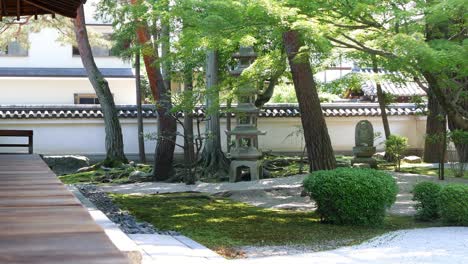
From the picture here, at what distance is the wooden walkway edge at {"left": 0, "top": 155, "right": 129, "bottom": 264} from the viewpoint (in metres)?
1.78

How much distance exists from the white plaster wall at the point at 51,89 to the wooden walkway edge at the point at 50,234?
2605cm

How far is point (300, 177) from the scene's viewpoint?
15.5 metres

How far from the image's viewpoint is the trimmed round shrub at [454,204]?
28.4 ft

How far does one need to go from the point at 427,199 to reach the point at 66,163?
12903 mm

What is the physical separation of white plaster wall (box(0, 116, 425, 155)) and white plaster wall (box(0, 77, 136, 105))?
311 inches

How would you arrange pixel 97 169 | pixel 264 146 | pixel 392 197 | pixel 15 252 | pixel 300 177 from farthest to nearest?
pixel 264 146, pixel 97 169, pixel 300 177, pixel 392 197, pixel 15 252

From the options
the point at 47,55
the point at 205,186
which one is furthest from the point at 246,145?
the point at 47,55

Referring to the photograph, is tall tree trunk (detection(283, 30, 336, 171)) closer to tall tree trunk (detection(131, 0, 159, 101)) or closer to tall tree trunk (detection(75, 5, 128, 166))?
tall tree trunk (detection(131, 0, 159, 101))

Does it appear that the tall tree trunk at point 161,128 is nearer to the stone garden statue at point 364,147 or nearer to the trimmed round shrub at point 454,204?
the stone garden statue at point 364,147

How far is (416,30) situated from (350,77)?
508 cm

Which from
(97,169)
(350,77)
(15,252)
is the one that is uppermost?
(350,77)

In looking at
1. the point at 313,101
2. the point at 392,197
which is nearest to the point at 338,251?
the point at 392,197

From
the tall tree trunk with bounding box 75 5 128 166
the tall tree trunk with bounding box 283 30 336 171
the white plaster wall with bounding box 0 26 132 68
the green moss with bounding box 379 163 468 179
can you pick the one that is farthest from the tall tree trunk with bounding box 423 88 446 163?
the white plaster wall with bounding box 0 26 132 68

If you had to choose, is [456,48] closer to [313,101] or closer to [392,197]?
[392,197]
